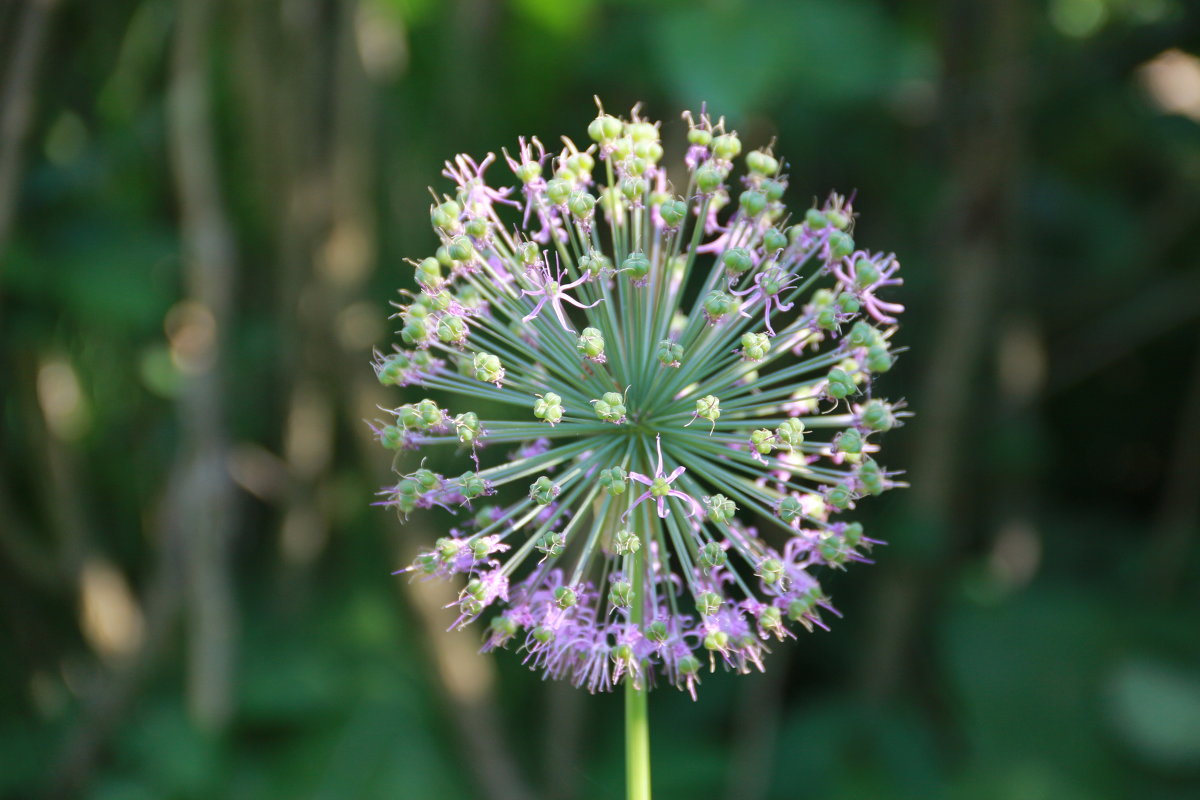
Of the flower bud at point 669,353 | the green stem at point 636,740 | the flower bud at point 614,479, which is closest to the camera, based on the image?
the green stem at point 636,740

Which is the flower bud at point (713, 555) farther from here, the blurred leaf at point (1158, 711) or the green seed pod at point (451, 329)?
the blurred leaf at point (1158, 711)

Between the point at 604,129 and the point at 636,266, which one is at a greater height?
the point at 604,129

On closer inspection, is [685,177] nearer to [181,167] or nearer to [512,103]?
[512,103]

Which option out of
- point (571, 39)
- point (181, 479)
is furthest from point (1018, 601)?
point (181, 479)

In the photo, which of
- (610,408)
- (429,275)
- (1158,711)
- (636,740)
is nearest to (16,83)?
(429,275)

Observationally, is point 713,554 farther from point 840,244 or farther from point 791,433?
point 840,244

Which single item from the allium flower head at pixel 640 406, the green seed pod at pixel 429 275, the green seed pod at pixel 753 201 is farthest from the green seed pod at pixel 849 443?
the green seed pod at pixel 429 275
